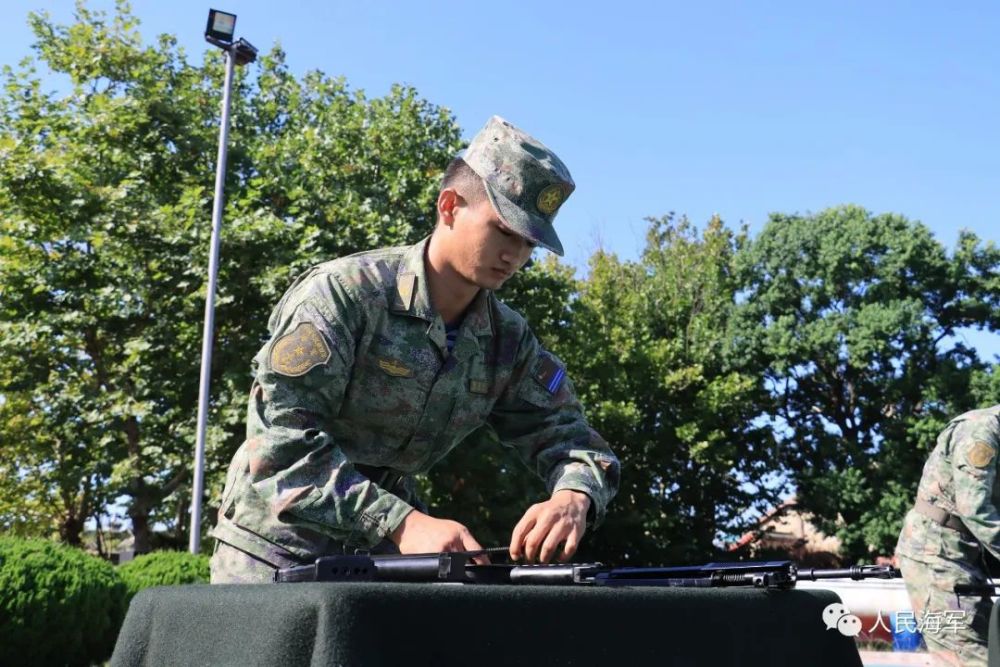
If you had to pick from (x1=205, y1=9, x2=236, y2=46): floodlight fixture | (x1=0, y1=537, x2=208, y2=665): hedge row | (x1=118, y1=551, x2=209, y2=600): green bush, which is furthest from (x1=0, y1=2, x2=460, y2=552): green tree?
(x1=0, y1=537, x2=208, y2=665): hedge row

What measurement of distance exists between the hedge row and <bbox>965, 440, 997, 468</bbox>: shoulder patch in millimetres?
6448

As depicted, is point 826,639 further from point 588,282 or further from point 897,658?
point 588,282

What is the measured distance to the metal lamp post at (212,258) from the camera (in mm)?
15422

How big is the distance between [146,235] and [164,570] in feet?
25.8

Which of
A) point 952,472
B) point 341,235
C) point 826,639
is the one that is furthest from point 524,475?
point 826,639

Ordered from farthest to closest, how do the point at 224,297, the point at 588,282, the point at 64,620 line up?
the point at 588,282 → the point at 224,297 → the point at 64,620

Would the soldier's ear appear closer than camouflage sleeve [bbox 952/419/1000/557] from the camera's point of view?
Yes

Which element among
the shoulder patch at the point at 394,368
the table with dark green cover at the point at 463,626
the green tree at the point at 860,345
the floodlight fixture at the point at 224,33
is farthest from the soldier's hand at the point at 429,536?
the green tree at the point at 860,345

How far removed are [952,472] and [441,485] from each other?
44.3 ft

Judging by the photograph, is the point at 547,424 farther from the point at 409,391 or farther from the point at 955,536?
the point at 955,536

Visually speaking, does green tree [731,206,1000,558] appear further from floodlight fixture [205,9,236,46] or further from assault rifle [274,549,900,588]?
assault rifle [274,549,900,588]

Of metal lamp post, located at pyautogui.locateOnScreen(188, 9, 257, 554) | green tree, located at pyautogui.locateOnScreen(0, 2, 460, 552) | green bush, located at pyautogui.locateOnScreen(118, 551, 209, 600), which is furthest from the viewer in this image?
green tree, located at pyautogui.locateOnScreen(0, 2, 460, 552)

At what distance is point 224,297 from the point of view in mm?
17219

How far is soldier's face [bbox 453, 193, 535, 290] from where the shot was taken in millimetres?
2818
